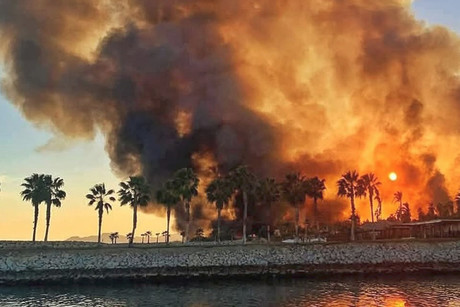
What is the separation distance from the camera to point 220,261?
244ft

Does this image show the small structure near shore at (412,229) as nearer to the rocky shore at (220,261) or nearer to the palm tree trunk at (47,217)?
the rocky shore at (220,261)

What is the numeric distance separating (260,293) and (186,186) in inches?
1860

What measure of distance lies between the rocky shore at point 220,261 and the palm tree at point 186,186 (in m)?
21.0

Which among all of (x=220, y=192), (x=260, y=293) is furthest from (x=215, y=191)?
(x=260, y=293)

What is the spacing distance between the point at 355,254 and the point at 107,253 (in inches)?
1357

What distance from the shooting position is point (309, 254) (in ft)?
247

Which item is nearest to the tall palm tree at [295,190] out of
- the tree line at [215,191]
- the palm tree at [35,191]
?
the tree line at [215,191]

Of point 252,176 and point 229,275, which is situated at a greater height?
point 252,176

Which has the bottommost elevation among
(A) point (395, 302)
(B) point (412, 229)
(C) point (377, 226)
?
(A) point (395, 302)

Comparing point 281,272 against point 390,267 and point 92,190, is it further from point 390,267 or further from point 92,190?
point 92,190

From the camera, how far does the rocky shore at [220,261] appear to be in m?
70.1

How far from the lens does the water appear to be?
47469 millimetres

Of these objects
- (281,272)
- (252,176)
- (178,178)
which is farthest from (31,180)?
(281,272)

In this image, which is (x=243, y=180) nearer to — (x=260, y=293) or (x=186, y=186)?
(x=186, y=186)
